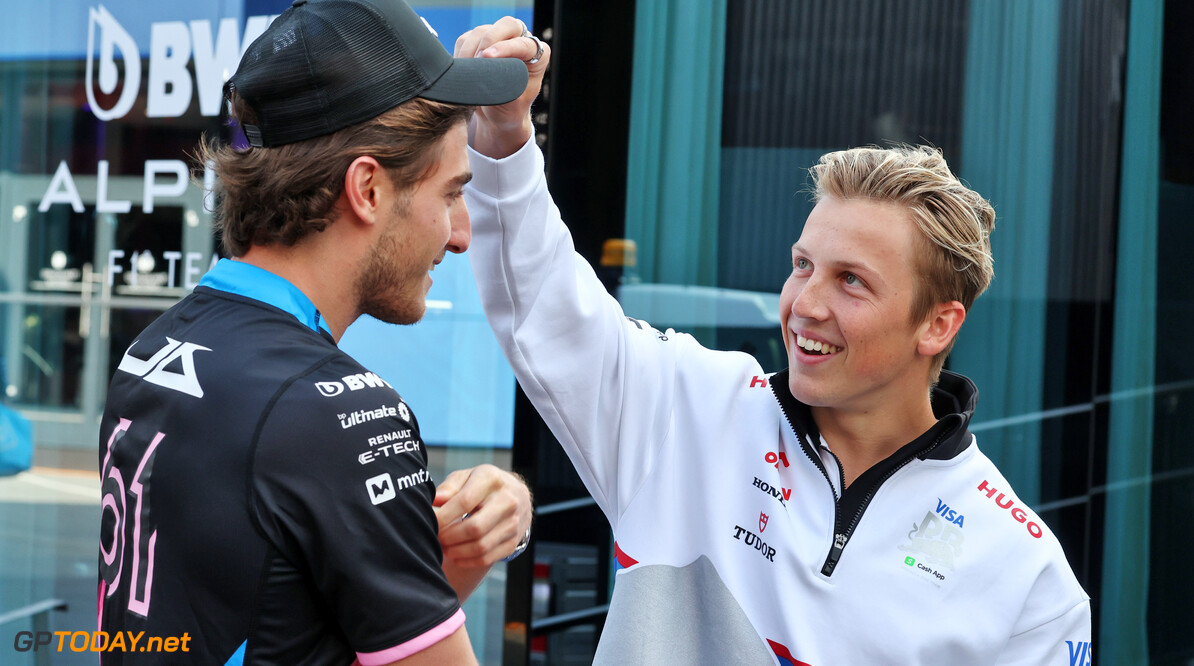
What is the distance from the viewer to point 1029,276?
3375mm

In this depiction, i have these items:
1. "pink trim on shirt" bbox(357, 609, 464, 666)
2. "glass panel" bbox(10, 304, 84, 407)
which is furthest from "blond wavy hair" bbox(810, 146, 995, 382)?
"glass panel" bbox(10, 304, 84, 407)

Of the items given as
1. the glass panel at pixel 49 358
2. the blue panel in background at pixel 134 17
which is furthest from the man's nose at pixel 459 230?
the glass panel at pixel 49 358

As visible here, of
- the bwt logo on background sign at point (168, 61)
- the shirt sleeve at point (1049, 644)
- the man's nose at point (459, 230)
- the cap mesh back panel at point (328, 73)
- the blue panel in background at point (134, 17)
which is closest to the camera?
the cap mesh back panel at point (328, 73)

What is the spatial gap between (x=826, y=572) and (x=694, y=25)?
223cm

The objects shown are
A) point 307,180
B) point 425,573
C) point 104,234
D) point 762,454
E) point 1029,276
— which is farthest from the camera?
point 104,234

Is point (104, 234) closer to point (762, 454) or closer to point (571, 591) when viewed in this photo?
point (571, 591)

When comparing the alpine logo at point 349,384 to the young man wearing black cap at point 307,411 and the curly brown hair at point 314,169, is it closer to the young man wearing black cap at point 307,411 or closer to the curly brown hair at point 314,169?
the young man wearing black cap at point 307,411

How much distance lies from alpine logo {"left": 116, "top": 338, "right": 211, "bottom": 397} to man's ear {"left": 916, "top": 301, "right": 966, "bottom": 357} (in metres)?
1.26

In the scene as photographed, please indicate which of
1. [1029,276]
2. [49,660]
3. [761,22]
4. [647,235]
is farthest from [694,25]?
[49,660]

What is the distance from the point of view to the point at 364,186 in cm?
136

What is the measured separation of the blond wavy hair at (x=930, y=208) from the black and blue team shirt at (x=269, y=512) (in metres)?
1.02

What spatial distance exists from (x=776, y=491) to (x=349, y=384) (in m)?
0.92

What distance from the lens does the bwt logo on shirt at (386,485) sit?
116 cm

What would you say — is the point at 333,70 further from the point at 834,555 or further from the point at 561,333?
the point at 834,555
